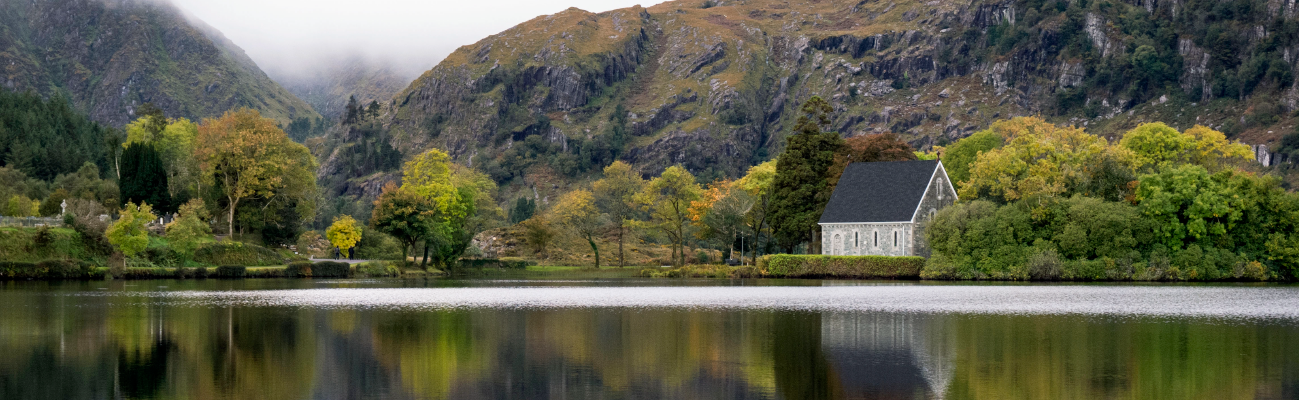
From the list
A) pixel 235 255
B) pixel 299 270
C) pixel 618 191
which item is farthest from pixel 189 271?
pixel 618 191

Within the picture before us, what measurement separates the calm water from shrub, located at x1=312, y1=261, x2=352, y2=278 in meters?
30.6

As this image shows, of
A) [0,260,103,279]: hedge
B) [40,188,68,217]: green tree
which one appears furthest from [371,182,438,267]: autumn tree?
[40,188,68,217]: green tree

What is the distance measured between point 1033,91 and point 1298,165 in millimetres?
185166

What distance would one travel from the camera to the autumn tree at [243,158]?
72.9 m

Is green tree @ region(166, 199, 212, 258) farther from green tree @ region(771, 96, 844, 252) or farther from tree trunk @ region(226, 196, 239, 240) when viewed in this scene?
green tree @ region(771, 96, 844, 252)

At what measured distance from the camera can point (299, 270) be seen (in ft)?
222

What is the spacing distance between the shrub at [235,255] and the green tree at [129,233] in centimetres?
637

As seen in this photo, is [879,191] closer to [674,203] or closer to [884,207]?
[884,207]

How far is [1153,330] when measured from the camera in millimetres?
24891

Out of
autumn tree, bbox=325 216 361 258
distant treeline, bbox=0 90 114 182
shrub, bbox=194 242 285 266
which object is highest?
distant treeline, bbox=0 90 114 182

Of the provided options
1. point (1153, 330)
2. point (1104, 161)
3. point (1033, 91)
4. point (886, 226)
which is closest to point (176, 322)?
point (1153, 330)

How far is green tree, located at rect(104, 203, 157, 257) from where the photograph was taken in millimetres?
60281

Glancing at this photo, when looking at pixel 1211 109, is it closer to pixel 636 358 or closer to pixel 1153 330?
pixel 1153 330

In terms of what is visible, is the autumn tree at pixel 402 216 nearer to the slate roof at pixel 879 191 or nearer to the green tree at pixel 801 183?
the green tree at pixel 801 183
